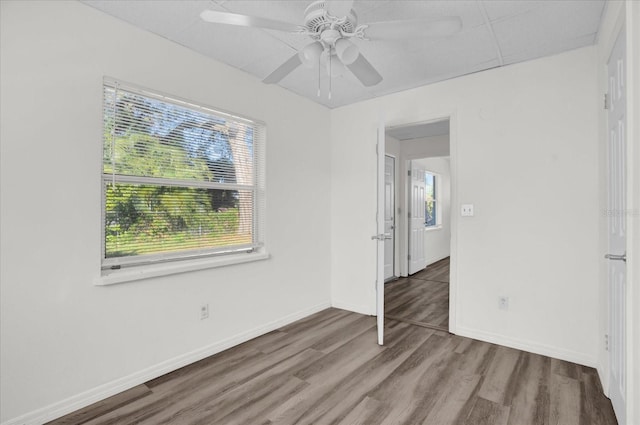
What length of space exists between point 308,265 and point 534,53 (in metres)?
2.97

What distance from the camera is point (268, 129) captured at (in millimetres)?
3225

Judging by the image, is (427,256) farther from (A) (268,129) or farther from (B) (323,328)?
(A) (268,129)

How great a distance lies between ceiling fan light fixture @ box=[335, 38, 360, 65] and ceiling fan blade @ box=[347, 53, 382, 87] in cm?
10

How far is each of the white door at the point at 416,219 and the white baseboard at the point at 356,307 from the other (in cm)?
237

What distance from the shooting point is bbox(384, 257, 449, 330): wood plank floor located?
3.60m

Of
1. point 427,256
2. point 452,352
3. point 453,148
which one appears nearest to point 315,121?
point 453,148

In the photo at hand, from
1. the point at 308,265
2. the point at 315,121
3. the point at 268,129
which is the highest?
the point at 315,121

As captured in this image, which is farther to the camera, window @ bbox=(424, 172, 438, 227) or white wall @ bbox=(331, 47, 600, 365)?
window @ bbox=(424, 172, 438, 227)

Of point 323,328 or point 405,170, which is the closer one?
point 323,328

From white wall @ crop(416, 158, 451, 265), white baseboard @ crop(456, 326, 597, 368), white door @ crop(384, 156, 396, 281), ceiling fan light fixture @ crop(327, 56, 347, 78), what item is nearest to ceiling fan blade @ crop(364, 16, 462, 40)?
ceiling fan light fixture @ crop(327, 56, 347, 78)

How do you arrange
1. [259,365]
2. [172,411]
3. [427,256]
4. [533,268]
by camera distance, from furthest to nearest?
[427,256] < [533,268] < [259,365] < [172,411]

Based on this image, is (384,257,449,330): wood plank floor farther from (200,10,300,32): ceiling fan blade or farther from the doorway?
(200,10,300,32): ceiling fan blade

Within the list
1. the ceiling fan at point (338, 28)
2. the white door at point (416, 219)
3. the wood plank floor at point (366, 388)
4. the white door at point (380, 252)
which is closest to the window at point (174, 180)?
the wood plank floor at point (366, 388)

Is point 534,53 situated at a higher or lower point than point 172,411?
higher
